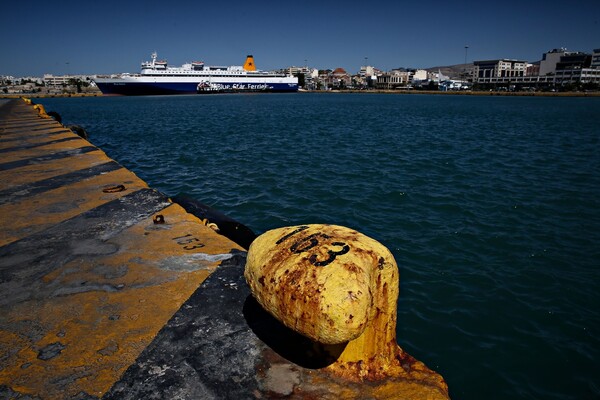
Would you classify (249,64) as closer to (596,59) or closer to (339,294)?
(339,294)

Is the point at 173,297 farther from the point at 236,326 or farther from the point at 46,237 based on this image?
the point at 46,237

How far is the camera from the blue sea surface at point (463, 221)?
467 cm

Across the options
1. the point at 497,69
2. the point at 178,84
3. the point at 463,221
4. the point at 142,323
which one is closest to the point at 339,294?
the point at 142,323

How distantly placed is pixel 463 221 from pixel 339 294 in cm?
769

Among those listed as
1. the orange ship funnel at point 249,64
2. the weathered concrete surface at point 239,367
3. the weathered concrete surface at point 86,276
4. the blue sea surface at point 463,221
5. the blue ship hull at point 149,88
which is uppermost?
the orange ship funnel at point 249,64

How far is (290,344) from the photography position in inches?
111

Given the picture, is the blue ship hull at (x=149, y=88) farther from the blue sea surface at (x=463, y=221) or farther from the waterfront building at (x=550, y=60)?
the waterfront building at (x=550, y=60)

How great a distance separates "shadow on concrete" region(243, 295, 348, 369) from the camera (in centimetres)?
262

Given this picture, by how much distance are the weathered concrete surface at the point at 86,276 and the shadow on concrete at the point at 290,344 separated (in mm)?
742

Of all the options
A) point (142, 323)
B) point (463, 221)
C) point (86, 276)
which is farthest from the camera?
point (463, 221)

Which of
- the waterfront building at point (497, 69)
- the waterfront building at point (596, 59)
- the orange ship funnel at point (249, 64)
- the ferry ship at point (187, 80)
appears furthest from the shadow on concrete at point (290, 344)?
the waterfront building at point (497, 69)

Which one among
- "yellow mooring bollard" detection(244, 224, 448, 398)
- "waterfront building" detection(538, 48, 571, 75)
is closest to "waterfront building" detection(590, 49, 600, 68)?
"waterfront building" detection(538, 48, 571, 75)

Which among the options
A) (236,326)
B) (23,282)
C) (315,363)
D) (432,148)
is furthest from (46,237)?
(432,148)

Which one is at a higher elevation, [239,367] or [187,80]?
[187,80]
